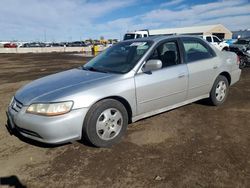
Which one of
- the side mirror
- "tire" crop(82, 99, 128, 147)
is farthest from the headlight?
the side mirror

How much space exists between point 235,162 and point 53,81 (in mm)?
3025

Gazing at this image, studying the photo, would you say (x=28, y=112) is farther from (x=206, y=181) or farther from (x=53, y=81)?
(x=206, y=181)

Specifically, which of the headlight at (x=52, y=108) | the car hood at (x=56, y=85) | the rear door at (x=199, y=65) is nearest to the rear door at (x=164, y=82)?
the rear door at (x=199, y=65)

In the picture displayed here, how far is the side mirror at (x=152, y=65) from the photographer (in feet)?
14.2

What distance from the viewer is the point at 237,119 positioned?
5.17 metres

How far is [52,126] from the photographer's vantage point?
11.7 feet

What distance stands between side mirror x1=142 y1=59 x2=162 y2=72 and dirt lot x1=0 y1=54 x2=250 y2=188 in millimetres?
1085

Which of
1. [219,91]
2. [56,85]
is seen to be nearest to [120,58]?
[56,85]

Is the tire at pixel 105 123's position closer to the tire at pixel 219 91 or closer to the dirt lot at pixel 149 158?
the dirt lot at pixel 149 158

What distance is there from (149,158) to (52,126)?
1.38m

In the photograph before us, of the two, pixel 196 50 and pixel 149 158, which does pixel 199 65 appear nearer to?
pixel 196 50

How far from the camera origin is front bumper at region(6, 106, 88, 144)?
359 centimetres

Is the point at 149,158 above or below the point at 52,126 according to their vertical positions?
below

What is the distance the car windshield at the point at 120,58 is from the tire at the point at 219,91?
1.92 m
